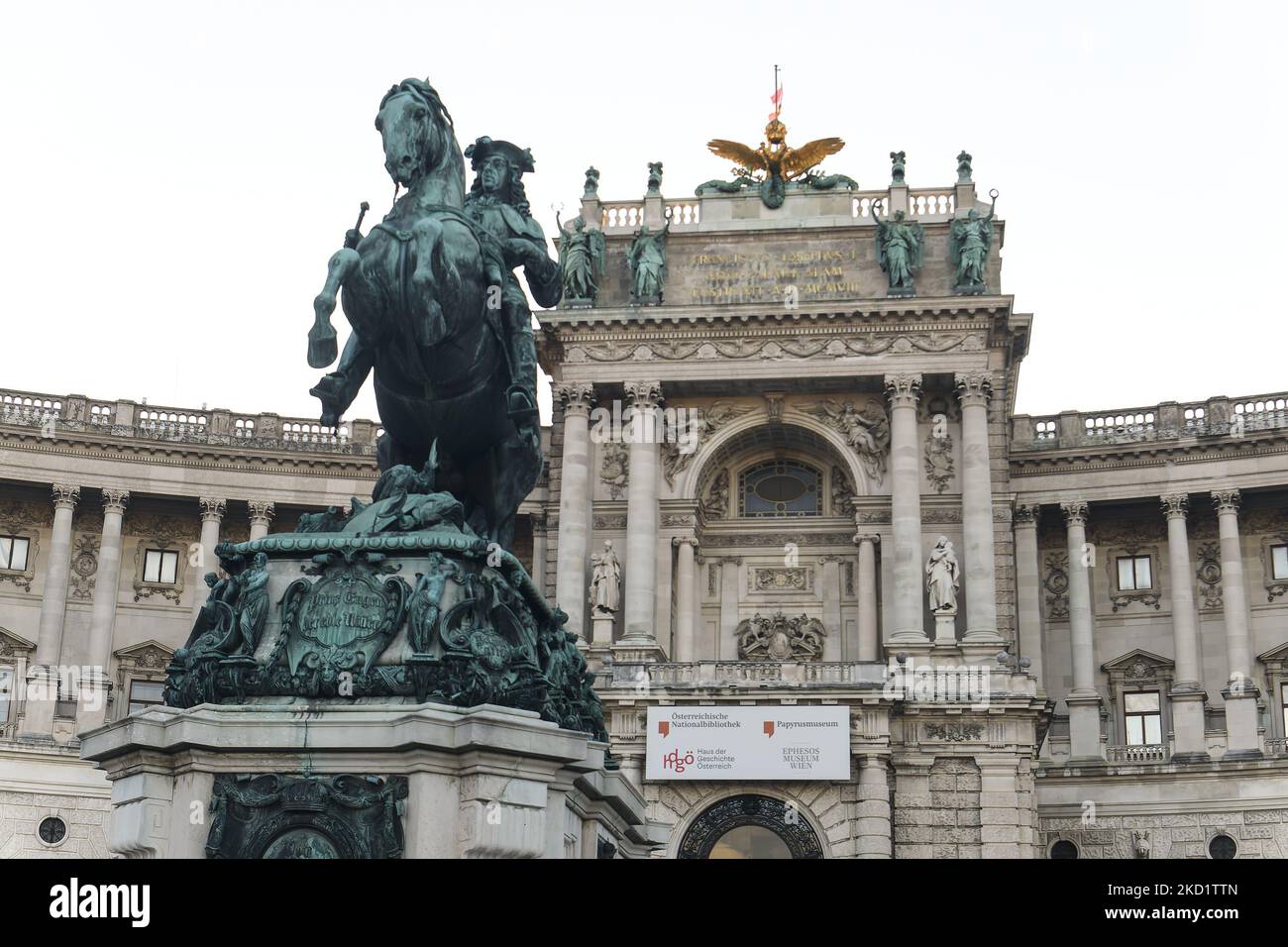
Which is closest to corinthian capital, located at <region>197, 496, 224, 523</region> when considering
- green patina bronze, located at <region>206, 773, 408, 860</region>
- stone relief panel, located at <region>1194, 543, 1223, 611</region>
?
stone relief panel, located at <region>1194, 543, 1223, 611</region>

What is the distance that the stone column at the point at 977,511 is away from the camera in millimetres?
44938

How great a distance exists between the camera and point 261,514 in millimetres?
51094

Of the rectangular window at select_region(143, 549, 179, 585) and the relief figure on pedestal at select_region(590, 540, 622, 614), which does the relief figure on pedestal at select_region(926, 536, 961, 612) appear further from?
the rectangular window at select_region(143, 549, 179, 585)

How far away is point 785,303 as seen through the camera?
157 feet

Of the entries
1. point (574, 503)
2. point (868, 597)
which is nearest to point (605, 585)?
point (574, 503)

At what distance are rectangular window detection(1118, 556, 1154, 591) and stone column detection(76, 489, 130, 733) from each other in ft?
94.8

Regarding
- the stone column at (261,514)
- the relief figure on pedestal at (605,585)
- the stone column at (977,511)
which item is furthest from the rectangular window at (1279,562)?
the stone column at (261,514)

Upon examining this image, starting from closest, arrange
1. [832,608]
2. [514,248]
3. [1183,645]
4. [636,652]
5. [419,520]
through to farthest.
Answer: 1. [419,520]
2. [514,248]
3. [636,652]
4. [832,608]
5. [1183,645]

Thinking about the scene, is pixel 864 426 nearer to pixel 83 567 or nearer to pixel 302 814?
pixel 83 567

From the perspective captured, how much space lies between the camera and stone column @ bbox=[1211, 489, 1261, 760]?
47562mm

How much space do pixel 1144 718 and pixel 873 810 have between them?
44.4 ft

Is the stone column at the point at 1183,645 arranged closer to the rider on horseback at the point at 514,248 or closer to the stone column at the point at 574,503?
the stone column at the point at 574,503
